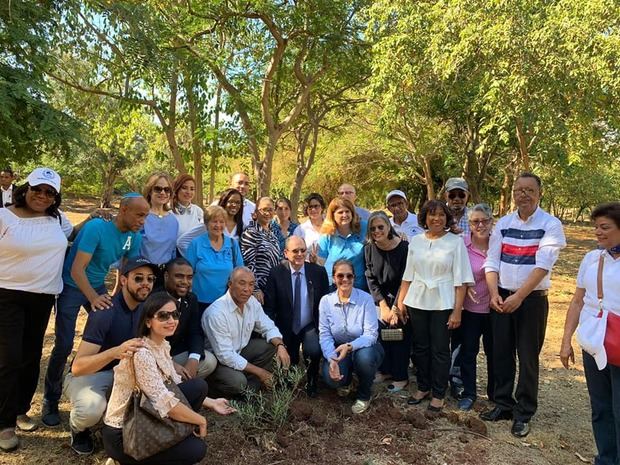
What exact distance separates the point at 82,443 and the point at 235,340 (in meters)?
1.34

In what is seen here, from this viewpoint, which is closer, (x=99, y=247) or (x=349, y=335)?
(x=99, y=247)

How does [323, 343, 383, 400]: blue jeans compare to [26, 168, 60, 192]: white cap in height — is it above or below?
below

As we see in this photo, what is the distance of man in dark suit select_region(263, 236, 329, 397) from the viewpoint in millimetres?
4531

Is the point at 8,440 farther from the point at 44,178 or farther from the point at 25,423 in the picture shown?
the point at 44,178

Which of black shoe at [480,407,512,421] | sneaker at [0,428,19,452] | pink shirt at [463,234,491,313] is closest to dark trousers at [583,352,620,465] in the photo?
black shoe at [480,407,512,421]

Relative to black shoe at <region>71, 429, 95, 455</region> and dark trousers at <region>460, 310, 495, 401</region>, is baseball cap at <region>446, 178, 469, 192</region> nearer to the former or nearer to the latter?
dark trousers at <region>460, 310, 495, 401</region>

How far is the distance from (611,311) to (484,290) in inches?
50.8

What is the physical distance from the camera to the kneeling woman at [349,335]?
13.7ft

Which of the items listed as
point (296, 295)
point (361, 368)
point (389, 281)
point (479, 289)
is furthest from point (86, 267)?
point (479, 289)

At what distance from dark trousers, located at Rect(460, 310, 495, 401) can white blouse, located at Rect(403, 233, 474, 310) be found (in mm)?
360

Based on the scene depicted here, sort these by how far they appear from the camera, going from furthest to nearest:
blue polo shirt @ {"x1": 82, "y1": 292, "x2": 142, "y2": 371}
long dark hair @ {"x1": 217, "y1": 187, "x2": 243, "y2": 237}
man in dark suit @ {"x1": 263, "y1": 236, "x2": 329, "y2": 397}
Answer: long dark hair @ {"x1": 217, "y1": 187, "x2": 243, "y2": 237} < man in dark suit @ {"x1": 263, "y1": 236, "x2": 329, "y2": 397} < blue polo shirt @ {"x1": 82, "y1": 292, "x2": 142, "y2": 371}

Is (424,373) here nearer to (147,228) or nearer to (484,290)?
(484,290)

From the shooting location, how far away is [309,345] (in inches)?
175

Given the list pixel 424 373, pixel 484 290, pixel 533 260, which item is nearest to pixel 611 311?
pixel 533 260
